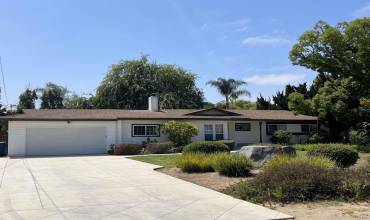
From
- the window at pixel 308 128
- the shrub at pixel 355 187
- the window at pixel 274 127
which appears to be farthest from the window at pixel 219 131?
the shrub at pixel 355 187

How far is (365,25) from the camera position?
26.2 meters

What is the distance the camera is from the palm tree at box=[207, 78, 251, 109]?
54312mm

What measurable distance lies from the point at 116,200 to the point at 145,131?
72.0 ft

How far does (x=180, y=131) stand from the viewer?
30.4 meters

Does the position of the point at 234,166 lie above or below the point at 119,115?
below

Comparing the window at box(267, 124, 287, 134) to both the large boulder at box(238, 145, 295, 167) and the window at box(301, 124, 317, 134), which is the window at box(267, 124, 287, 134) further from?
the large boulder at box(238, 145, 295, 167)

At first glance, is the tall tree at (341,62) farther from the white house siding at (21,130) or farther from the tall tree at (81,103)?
the tall tree at (81,103)

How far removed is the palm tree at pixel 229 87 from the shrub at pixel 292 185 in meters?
43.4

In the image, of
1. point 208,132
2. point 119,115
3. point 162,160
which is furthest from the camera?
point 208,132

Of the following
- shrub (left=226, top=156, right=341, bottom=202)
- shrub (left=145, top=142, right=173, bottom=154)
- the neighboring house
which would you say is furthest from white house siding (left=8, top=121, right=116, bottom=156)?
shrub (left=226, top=156, right=341, bottom=202)

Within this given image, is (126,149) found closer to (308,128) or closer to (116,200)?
(308,128)

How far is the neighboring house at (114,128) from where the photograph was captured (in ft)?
94.0

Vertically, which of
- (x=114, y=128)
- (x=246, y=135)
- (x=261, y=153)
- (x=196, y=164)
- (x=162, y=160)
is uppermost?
(x=114, y=128)

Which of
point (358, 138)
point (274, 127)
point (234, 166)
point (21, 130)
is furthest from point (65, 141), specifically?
point (358, 138)
